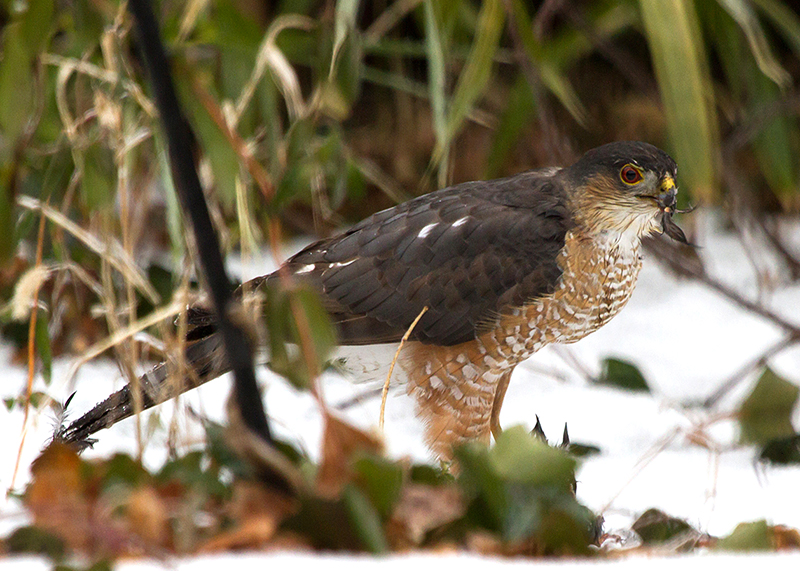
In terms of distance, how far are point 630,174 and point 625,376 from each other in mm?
546

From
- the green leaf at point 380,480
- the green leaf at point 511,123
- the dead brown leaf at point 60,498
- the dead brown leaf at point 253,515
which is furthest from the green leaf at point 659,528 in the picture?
the green leaf at point 511,123

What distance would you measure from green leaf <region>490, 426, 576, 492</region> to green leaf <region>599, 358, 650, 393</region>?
984mm

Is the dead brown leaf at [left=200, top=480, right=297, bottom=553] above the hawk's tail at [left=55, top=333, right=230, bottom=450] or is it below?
below

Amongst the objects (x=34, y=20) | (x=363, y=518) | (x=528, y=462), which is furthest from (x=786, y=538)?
(x=34, y=20)

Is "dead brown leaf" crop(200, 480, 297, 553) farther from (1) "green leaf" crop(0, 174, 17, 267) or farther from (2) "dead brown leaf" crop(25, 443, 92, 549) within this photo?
(1) "green leaf" crop(0, 174, 17, 267)

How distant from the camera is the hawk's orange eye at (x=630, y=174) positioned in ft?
6.46

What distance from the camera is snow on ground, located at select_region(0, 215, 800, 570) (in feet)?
5.88

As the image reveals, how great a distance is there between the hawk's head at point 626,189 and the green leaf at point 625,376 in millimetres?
365

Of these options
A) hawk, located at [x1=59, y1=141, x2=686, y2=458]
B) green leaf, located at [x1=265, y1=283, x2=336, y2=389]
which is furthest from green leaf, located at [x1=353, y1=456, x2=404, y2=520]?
hawk, located at [x1=59, y1=141, x2=686, y2=458]

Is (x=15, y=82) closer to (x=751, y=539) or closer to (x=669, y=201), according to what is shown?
(x=669, y=201)

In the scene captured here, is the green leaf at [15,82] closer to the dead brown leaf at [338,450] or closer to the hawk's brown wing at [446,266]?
the hawk's brown wing at [446,266]

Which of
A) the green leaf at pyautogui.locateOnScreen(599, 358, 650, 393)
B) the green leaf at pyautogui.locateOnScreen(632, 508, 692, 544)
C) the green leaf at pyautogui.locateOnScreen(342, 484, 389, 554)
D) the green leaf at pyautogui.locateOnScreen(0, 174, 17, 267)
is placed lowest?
the green leaf at pyautogui.locateOnScreen(632, 508, 692, 544)

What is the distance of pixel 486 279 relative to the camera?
2.01 m

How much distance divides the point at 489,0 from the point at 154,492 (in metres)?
1.51
